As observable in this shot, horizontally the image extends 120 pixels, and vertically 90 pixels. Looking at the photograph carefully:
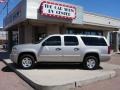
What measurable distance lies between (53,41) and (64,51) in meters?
0.79

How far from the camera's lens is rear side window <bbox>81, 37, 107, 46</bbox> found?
13.8 m

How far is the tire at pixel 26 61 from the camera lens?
13156 millimetres

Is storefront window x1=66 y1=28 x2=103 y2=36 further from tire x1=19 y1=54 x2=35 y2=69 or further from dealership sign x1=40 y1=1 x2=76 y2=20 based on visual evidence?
tire x1=19 y1=54 x2=35 y2=69

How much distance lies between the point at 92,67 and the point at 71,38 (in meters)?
1.91

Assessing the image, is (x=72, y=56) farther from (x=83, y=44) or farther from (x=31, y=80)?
(x=31, y=80)

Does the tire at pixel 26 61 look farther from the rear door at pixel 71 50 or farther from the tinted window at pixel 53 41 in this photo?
the rear door at pixel 71 50

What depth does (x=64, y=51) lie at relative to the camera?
13.3 m

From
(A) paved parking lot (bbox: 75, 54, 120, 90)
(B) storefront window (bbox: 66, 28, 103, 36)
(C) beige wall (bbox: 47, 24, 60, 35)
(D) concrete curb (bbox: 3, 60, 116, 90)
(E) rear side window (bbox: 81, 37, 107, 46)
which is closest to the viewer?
(D) concrete curb (bbox: 3, 60, 116, 90)

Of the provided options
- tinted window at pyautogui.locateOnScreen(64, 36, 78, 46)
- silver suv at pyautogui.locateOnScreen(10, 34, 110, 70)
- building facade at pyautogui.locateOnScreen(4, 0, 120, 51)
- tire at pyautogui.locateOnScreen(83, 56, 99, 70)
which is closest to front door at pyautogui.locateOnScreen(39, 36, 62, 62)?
silver suv at pyautogui.locateOnScreen(10, 34, 110, 70)

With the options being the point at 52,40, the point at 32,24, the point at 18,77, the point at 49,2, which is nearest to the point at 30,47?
the point at 52,40

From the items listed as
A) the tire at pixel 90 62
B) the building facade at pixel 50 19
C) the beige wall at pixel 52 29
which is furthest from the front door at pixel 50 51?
the beige wall at pixel 52 29

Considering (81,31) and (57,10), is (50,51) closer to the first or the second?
(57,10)

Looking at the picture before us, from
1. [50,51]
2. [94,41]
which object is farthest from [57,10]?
[50,51]

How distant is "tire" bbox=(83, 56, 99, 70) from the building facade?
233 inches
